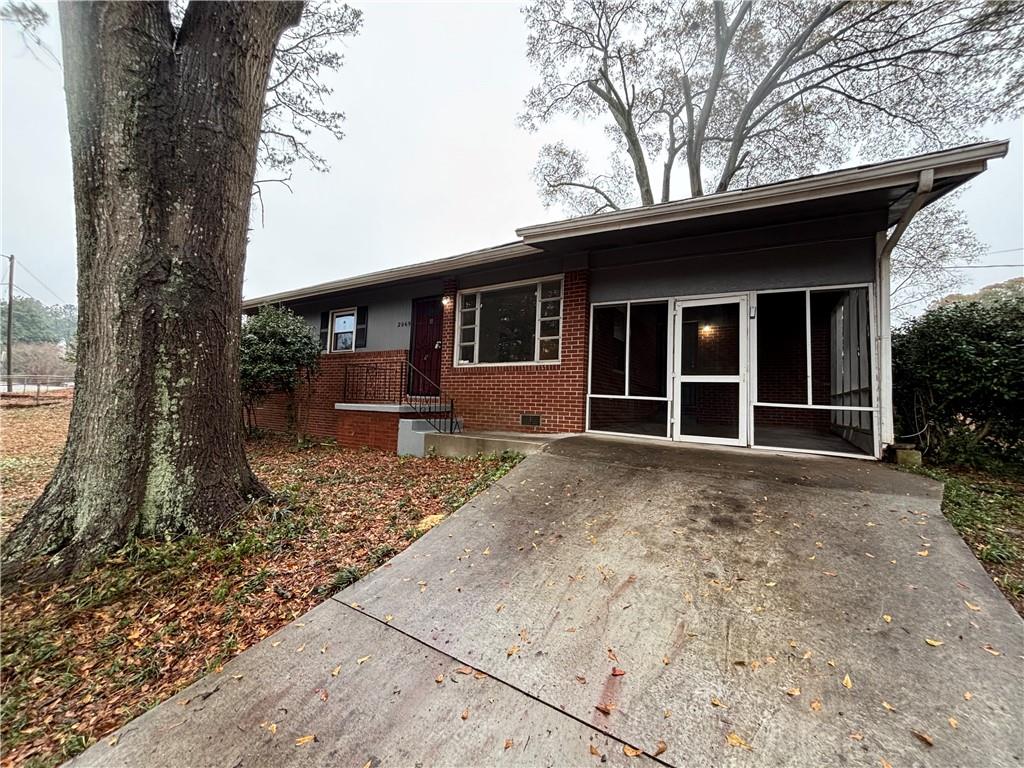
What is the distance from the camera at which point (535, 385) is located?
6895 mm

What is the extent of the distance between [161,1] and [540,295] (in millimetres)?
5273

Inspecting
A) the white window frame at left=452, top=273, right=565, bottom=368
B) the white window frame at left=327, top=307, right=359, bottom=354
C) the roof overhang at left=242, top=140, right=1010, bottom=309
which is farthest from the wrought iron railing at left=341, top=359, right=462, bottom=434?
the roof overhang at left=242, top=140, right=1010, bottom=309

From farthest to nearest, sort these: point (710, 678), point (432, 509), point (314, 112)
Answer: point (314, 112), point (432, 509), point (710, 678)

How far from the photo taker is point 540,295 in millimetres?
7078

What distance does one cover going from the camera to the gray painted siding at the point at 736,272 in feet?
16.5

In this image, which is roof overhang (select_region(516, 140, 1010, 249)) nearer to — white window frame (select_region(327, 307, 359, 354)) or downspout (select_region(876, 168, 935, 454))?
downspout (select_region(876, 168, 935, 454))

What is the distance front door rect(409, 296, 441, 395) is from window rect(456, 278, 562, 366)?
0.96 meters

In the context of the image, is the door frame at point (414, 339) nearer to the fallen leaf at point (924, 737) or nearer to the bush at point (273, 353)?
the bush at point (273, 353)

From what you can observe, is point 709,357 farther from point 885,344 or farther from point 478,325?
point 478,325

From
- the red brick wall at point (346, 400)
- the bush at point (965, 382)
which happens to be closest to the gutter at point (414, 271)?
the red brick wall at point (346, 400)

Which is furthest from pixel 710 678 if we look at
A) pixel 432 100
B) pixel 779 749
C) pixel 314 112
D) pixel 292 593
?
pixel 432 100

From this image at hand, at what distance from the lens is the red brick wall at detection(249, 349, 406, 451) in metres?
7.36

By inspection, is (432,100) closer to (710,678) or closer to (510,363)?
(510,363)

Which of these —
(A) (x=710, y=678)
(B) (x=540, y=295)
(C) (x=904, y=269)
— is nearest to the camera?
(A) (x=710, y=678)
